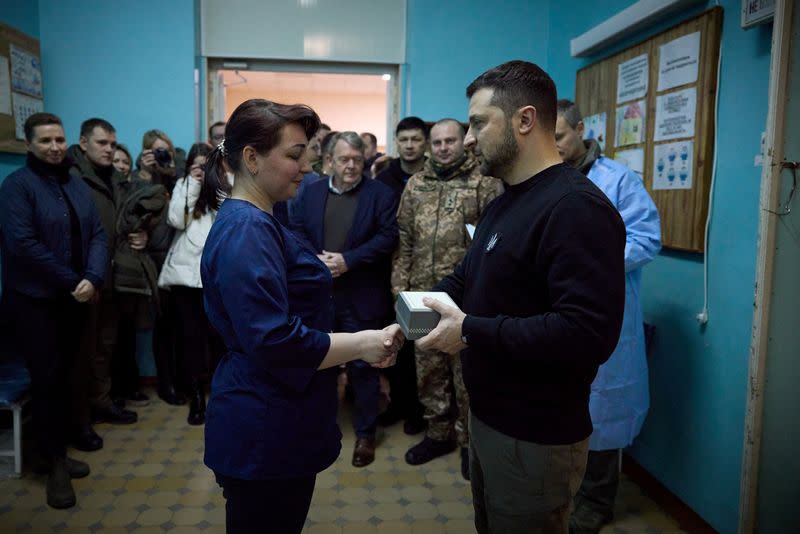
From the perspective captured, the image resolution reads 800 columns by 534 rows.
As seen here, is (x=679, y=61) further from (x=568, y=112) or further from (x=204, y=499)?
(x=204, y=499)

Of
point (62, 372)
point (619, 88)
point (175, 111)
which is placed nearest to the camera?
point (62, 372)

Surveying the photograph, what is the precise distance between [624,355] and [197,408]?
237cm

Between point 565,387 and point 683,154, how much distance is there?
5.18 feet

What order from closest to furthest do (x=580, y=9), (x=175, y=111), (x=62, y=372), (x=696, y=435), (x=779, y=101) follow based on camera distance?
(x=779, y=101) < (x=696, y=435) < (x=62, y=372) < (x=580, y=9) < (x=175, y=111)

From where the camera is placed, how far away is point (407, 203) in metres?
2.85

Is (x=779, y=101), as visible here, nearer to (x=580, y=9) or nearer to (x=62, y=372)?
(x=580, y=9)

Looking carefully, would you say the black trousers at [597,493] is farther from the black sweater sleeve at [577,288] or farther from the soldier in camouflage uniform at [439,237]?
the black sweater sleeve at [577,288]

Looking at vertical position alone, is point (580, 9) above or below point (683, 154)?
above

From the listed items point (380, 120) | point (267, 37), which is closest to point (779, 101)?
point (267, 37)

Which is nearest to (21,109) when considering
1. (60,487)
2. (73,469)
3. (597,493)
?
(73,469)

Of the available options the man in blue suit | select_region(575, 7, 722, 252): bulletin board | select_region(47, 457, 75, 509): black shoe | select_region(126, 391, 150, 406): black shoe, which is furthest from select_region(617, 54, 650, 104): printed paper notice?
select_region(126, 391, 150, 406): black shoe

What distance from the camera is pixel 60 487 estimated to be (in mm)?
2381

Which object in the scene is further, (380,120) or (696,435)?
(380,120)

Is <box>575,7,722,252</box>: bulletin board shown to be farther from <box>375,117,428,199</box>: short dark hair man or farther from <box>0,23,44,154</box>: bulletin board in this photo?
<box>0,23,44,154</box>: bulletin board
